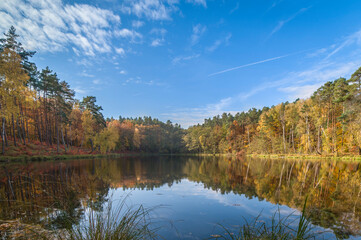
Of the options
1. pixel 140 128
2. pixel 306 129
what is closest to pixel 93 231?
pixel 306 129

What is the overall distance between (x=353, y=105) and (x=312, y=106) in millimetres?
15670

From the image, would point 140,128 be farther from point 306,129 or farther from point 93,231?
point 93,231

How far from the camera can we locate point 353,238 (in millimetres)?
4508

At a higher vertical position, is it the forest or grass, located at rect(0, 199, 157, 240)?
the forest

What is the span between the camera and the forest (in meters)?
22.3

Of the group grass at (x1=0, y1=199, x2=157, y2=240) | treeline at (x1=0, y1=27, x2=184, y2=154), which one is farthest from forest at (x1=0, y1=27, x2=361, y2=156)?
grass at (x1=0, y1=199, x2=157, y2=240)

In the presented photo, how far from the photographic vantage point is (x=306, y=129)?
37.9m

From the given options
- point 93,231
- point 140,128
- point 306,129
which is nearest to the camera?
point 93,231

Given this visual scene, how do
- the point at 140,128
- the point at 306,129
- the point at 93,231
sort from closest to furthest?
the point at 93,231, the point at 306,129, the point at 140,128

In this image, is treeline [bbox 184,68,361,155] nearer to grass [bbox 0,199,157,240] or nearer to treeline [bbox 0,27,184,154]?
treeline [bbox 0,27,184,154]

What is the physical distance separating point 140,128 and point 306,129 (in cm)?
5384

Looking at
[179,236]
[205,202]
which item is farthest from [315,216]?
[179,236]

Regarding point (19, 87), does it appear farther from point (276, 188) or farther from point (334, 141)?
point (334, 141)

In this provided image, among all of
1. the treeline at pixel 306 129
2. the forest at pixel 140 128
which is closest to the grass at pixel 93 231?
the forest at pixel 140 128
